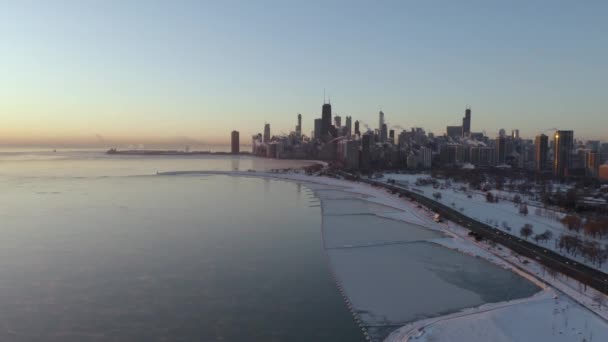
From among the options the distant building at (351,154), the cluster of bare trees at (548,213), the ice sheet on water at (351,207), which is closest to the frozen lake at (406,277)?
the ice sheet on water at (351,207)

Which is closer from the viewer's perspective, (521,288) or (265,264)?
(521,288)

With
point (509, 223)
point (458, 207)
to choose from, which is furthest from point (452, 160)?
point (509, 223)

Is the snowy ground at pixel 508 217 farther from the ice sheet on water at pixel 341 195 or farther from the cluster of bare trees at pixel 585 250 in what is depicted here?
the ice sheet on water at pixel 341 195

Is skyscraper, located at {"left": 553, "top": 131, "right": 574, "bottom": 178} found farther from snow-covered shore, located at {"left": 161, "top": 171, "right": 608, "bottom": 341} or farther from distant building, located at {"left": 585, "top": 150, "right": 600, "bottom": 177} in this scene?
snow-covered shore, located at {"left": 161, "top": 171, "right": 608, "bottom": 341}

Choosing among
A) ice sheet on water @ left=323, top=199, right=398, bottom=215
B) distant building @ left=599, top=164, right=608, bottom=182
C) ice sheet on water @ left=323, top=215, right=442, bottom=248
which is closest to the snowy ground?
ice sheet on water @ left=323, top=215, right=442, bottom=248

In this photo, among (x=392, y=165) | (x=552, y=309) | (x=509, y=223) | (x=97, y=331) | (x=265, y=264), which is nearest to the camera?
(x=97, y=331)

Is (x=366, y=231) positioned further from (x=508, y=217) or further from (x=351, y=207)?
(x=508, y=217)

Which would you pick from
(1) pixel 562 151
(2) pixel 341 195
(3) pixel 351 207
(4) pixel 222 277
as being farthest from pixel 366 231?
(1) pixel 562 151

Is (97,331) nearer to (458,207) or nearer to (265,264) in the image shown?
(265,264)
